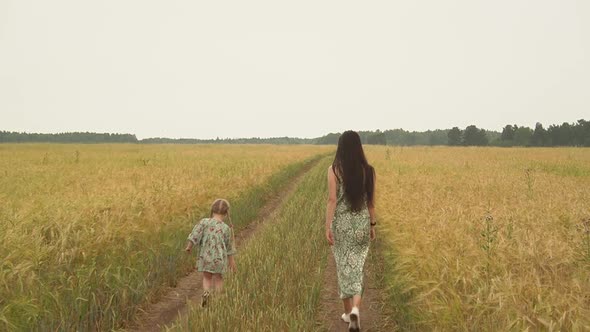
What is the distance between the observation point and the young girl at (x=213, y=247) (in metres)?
5.82

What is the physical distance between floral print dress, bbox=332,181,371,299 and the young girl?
71.3 inches

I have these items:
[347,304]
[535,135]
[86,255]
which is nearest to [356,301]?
[347,304]

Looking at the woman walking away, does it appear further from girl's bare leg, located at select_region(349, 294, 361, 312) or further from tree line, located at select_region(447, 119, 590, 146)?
tree line, located at select_region(447, 119, 590, 146)

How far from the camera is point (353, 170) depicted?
4.99 metres

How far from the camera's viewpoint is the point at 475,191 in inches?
429

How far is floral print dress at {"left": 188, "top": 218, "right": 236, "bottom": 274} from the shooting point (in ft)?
19.1

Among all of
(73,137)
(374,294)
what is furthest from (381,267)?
(73,137)

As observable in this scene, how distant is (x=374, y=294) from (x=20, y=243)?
527 cm

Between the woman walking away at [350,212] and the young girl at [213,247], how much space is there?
5.73 feet

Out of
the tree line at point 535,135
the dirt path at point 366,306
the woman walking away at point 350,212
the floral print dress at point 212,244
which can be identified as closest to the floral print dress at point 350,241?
the woman walking away at point 350,212

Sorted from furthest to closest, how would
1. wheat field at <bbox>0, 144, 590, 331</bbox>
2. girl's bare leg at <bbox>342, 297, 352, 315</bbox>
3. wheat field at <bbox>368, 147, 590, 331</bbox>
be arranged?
girl's bare leg at <bbox>342, 297, 352, 315</bbox> → wheat field at <bbox>0, 144, 590, 331</bbox> → wheat field at <bbox>368, 147, 590, 331</bbox>

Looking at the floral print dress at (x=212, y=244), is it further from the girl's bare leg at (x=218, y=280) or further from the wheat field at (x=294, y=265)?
the wheat field at (x=294, y=265)

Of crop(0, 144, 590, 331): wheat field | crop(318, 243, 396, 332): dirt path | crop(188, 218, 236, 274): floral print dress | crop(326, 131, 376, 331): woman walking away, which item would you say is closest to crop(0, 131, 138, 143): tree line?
crop(0, 144, 590, 331): wheat field

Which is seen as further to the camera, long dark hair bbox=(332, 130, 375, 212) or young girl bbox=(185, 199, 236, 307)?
young girl bbox=(185, 199, 236, 307)
